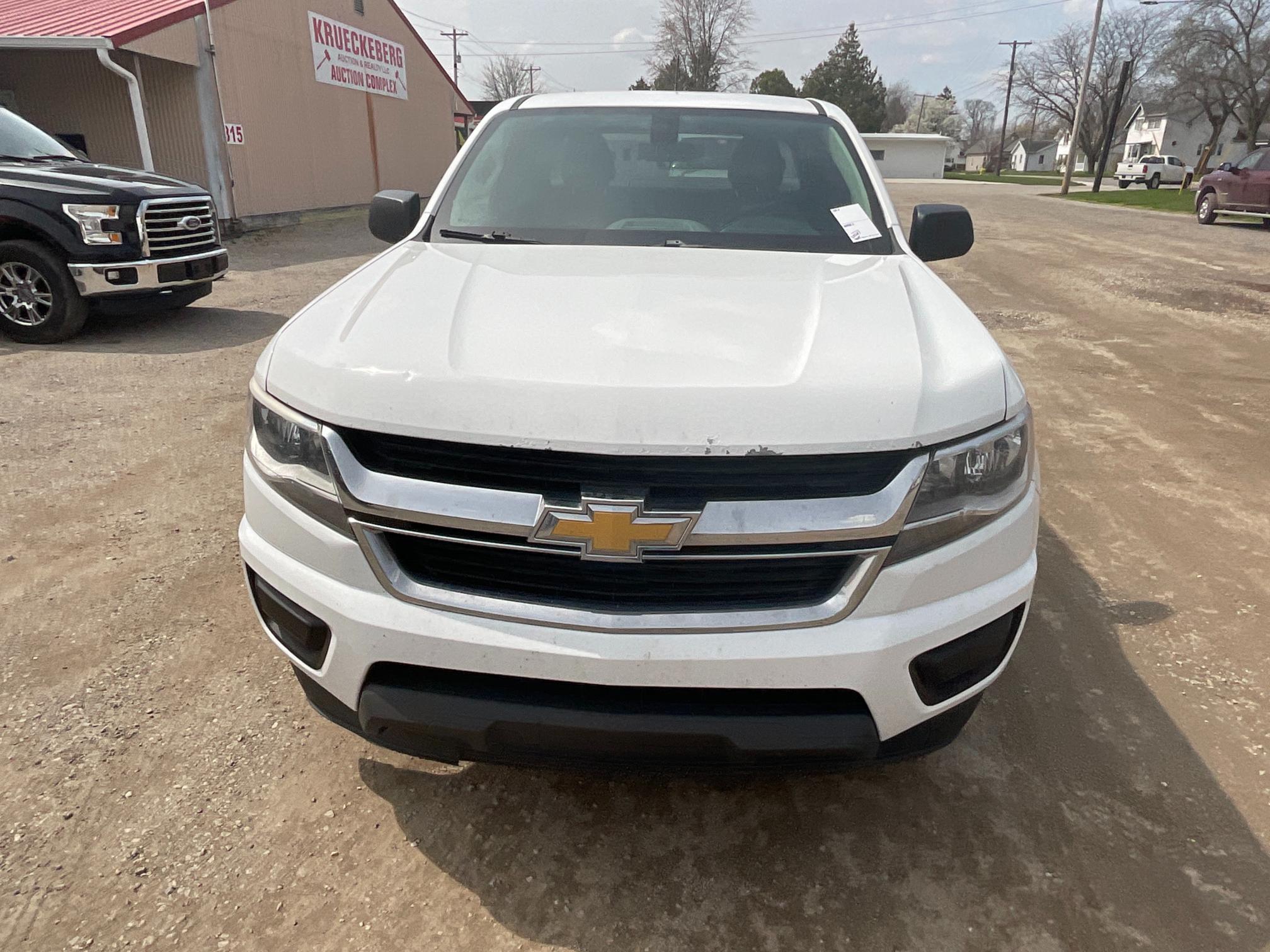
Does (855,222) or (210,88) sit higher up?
(210,88)

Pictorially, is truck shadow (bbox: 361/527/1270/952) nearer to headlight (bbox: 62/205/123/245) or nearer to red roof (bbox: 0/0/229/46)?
headlight (bbox: 62/205/123/245)

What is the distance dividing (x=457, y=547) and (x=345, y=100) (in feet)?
71.8

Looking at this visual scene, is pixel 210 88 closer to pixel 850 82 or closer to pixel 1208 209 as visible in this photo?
pixel 1208 209

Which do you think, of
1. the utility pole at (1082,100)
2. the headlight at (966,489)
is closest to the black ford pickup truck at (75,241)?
the headlight at (966,489)

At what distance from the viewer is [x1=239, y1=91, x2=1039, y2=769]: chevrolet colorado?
5.25ft

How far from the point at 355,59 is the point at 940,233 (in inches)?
856

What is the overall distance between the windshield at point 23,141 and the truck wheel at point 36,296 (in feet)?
3.41

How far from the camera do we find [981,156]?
9519cm

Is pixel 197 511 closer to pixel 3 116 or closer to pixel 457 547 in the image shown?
pixel 457 547

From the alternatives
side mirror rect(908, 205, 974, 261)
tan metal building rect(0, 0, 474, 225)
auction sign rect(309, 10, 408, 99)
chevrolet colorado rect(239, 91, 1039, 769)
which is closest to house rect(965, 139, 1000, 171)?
auction sign rect(309, 10, 408, 99)

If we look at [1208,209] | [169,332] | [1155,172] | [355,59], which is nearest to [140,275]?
A: [169,332]

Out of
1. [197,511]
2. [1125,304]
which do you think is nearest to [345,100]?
[1125,304]

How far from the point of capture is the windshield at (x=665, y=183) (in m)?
2.77

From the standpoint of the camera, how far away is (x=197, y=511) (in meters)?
3.82
